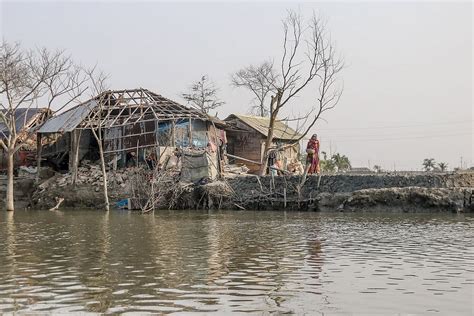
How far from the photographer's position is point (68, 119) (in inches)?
1216

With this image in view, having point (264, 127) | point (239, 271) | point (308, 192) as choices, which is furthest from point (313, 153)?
point (239, 271)

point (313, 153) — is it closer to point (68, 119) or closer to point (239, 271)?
point (68, 119)

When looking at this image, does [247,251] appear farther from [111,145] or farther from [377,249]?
[111,145]

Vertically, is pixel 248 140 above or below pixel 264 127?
below

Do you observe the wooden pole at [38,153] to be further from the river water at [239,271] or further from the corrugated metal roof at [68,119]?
the river water at [239,271]

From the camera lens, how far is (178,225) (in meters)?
17.4

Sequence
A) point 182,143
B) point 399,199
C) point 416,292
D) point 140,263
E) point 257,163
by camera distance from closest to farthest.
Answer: point 416,292 → point 140,263 → point 399,199 → point 182,143 → point 257,163

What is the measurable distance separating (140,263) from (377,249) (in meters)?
4.72

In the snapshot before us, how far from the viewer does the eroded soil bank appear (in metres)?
22.9

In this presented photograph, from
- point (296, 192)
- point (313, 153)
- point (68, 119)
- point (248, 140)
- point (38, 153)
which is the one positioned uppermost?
point (68, 119)

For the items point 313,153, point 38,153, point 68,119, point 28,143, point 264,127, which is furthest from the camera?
point 264,127

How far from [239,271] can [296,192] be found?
1710cm

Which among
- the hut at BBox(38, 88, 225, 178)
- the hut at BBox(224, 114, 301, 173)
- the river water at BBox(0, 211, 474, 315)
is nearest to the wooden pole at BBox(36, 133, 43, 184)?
the hut at BBox(38, 88, 225, 178)

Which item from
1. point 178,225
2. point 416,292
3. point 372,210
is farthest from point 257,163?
point 416,292
